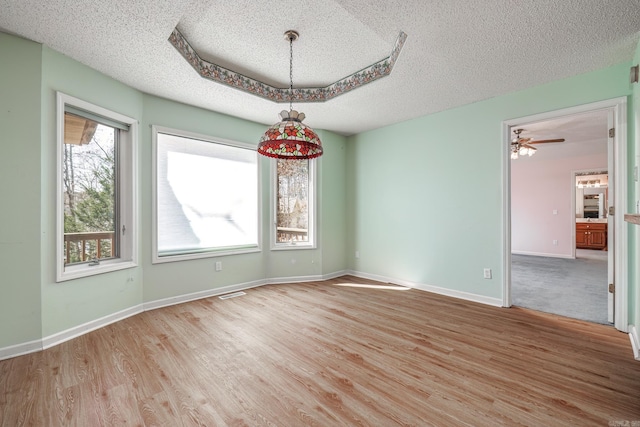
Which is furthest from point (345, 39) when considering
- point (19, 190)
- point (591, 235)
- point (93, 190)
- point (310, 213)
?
point (591, 235)

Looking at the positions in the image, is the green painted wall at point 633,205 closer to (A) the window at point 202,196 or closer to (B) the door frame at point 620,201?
(B) the door frame at point 620,201

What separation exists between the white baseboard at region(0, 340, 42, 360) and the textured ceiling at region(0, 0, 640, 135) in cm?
250

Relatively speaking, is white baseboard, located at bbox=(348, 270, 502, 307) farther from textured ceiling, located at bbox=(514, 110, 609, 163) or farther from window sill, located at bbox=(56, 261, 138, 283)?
window sill, located at bbox=(56, 261, 138, 283)

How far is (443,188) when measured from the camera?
12.4ft

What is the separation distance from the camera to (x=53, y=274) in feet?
7.72

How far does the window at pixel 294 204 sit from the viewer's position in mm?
4430

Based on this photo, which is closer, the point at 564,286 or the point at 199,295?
the point at 199,295

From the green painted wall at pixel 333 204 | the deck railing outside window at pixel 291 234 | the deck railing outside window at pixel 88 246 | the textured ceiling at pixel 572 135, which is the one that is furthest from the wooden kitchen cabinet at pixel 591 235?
the deck railing outside window at pixel 88 246

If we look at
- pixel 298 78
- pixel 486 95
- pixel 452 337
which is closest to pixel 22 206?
pixel 298 78

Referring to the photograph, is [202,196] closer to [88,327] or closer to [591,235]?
[88,327]

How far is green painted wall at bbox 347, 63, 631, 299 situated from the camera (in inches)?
122

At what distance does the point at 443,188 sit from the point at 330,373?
2927mm

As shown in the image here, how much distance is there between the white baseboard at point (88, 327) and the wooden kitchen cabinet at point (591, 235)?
11.1 metres

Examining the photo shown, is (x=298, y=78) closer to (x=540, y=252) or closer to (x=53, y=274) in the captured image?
(x=53, y=274)
